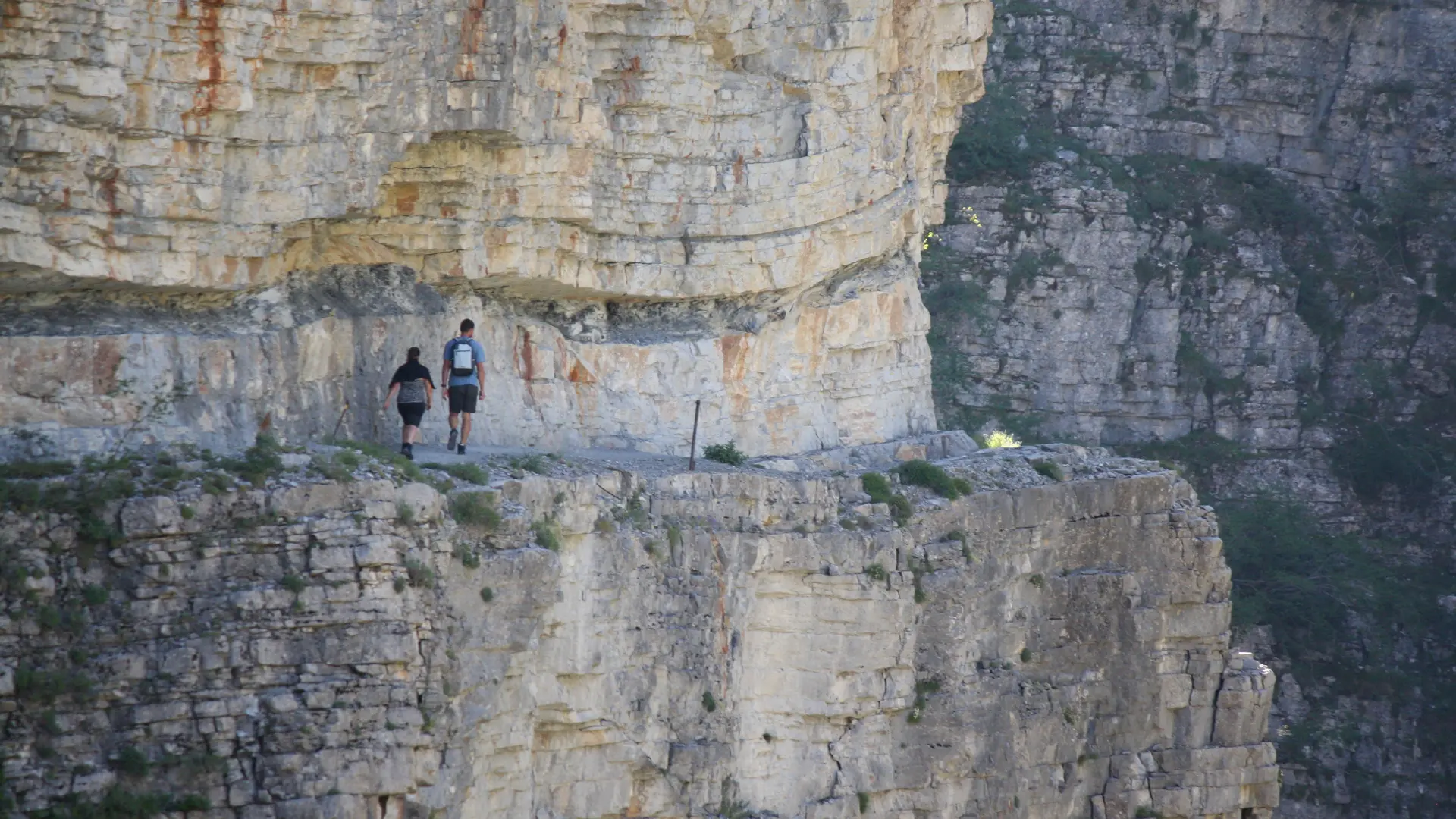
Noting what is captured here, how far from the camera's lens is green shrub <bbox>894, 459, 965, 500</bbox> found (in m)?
38.7

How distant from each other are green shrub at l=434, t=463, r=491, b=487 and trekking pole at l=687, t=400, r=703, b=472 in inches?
149

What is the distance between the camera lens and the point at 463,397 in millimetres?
34125

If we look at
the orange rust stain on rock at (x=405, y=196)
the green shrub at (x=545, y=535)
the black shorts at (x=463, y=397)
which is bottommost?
the green shrub at (x=545, y=535)

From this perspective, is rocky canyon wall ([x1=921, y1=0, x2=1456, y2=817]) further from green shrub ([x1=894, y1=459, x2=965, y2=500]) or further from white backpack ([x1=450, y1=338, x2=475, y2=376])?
white backpack ([x1=450, y1=338, x2=475, y2=376])

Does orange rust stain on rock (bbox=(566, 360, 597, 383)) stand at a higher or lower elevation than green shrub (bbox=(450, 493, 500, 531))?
higher

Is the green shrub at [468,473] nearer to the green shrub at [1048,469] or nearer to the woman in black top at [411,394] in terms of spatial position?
the woman in black top at [411,394]

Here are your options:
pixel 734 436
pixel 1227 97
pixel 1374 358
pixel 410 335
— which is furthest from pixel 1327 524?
pixel 410 335

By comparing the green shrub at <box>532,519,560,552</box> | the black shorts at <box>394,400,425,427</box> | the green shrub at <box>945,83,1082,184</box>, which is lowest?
the green shrub at <box>532,519,560,552</box>

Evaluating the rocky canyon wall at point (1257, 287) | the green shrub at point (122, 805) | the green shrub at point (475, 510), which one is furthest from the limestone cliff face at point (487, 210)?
the rocky canyon wall at point (1257, 287)

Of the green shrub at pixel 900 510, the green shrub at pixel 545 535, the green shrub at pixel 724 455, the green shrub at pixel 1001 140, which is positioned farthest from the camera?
the green shrub at pixel 1001 140

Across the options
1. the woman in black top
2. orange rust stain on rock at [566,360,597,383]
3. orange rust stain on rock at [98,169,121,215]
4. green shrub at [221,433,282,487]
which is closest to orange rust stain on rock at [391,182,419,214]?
the woman in black top

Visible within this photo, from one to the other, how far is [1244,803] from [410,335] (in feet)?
44.7

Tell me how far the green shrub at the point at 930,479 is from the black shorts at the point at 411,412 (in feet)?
23.7

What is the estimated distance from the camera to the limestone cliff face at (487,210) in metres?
31.6
